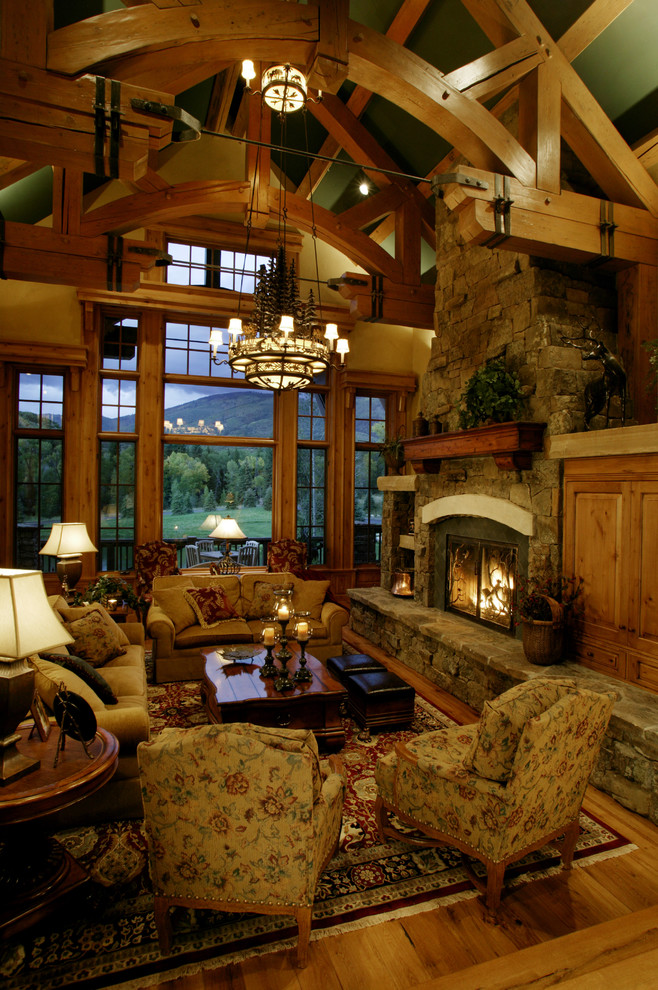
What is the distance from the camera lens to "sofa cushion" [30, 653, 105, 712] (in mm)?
2850

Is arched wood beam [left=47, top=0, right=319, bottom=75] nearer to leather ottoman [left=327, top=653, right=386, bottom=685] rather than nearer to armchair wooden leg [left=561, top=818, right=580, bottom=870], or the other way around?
leather ottoman [left=327, top=653, right=386, bottom=685]

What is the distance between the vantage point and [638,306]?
4480 millimetres

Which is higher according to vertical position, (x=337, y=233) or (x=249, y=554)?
(x=337, y=233)

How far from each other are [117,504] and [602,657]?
603 centimetres

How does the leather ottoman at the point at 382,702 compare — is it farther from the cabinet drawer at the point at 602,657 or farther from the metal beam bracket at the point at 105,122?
the metal beam bracket at the point at 105,122

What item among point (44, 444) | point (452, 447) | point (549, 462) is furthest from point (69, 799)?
point (44, 444)

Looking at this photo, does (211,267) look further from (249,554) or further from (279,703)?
(279,703)

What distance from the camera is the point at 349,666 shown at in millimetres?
4582

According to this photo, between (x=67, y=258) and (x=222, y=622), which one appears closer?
(x=67, y=258)

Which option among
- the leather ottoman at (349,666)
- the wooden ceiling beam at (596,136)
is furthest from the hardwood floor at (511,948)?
the wooden ceiling beam at (596,136)

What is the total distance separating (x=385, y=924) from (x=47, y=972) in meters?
1.30

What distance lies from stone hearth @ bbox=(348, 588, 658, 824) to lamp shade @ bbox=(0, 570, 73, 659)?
3.07 meters

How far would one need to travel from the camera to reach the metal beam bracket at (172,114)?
9.96 ft

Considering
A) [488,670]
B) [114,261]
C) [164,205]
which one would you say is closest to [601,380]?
[488,670]
